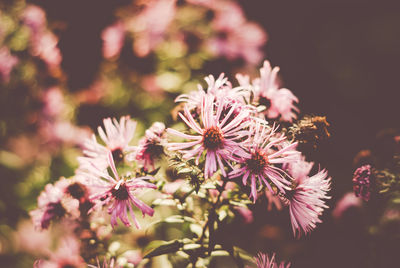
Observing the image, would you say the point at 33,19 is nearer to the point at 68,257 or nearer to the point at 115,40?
the point at 115,40

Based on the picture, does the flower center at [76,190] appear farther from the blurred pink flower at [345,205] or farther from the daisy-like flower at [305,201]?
the blurred pink flower at [345,205]

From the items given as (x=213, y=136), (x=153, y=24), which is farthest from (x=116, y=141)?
(x=153, y=24)

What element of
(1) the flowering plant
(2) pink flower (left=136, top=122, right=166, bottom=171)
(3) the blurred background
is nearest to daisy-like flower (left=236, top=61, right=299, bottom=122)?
(1) the flowering plant

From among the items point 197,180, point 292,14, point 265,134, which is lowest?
point 197,180

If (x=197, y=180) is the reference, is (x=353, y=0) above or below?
above

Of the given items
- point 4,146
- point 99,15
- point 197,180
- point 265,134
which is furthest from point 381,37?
point 4,146

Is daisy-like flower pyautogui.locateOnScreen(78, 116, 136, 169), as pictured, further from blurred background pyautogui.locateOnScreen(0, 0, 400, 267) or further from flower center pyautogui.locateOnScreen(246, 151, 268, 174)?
blurred background pyautogui.locateOnScreen(0, 0, 400, 267)

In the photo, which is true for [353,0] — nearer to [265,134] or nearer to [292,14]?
[292,14]
